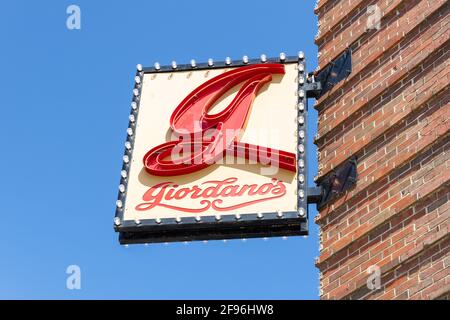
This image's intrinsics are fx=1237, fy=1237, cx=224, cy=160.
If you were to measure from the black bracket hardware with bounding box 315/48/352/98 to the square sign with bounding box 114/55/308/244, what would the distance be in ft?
1.23

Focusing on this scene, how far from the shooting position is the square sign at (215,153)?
17562 mm

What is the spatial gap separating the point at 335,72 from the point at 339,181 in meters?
2.15

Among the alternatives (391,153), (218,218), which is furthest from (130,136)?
(391,153)

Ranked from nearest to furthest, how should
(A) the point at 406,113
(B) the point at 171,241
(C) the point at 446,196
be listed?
1. (C) the point at 446,196
2. (A) the point at 406,113
3. (B) the point at 171,241

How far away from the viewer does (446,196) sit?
49.1 feet

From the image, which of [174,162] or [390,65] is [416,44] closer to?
[390,65]

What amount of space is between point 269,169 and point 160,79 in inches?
112

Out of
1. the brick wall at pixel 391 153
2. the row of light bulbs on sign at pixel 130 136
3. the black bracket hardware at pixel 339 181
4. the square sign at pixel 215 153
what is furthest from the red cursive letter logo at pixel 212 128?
the brick wall at pixel 391 153

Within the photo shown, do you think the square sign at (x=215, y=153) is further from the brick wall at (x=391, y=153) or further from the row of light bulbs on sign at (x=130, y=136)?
the brick wall at (x=391, y=153)

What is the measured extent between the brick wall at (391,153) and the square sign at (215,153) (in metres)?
0.62

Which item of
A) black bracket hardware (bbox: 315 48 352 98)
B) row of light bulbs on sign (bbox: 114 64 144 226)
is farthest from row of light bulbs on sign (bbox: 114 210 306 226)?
black bracket hardware (bbox: 315 48 352 98)

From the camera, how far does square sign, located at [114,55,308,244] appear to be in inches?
691
